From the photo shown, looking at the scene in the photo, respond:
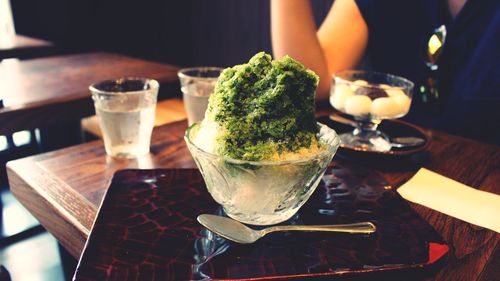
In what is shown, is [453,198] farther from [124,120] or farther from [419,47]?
[419,47]

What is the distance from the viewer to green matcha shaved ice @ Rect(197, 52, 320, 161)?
596 mm

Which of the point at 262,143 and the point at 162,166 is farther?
the point at 162,166

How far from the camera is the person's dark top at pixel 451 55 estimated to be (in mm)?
1389

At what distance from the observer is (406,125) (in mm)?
1180

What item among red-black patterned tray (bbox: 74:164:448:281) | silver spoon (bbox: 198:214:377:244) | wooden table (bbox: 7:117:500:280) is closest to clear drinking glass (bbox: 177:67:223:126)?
wooden table (bbox: 7:117:500:280)

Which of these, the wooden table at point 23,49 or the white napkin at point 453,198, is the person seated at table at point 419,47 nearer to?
the white napkin at point 453,198

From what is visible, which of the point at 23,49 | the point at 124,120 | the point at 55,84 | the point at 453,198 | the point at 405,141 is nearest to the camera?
the point at 453,198

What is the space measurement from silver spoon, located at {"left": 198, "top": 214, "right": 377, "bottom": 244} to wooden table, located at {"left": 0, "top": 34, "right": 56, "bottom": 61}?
8.94 ft

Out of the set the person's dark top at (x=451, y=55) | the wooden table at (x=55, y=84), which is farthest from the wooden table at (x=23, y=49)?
the person's dark top at (x=451, y=55)

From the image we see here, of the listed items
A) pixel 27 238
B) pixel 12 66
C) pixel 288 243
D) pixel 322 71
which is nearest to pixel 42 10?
pixel 12 66

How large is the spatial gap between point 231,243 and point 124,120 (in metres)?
0.50

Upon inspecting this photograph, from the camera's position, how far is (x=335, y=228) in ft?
1.99

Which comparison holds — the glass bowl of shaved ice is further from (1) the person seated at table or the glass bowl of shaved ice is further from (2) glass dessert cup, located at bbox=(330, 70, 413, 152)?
(1) the person seated at table

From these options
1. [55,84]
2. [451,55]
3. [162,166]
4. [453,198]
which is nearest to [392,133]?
[453,198]
